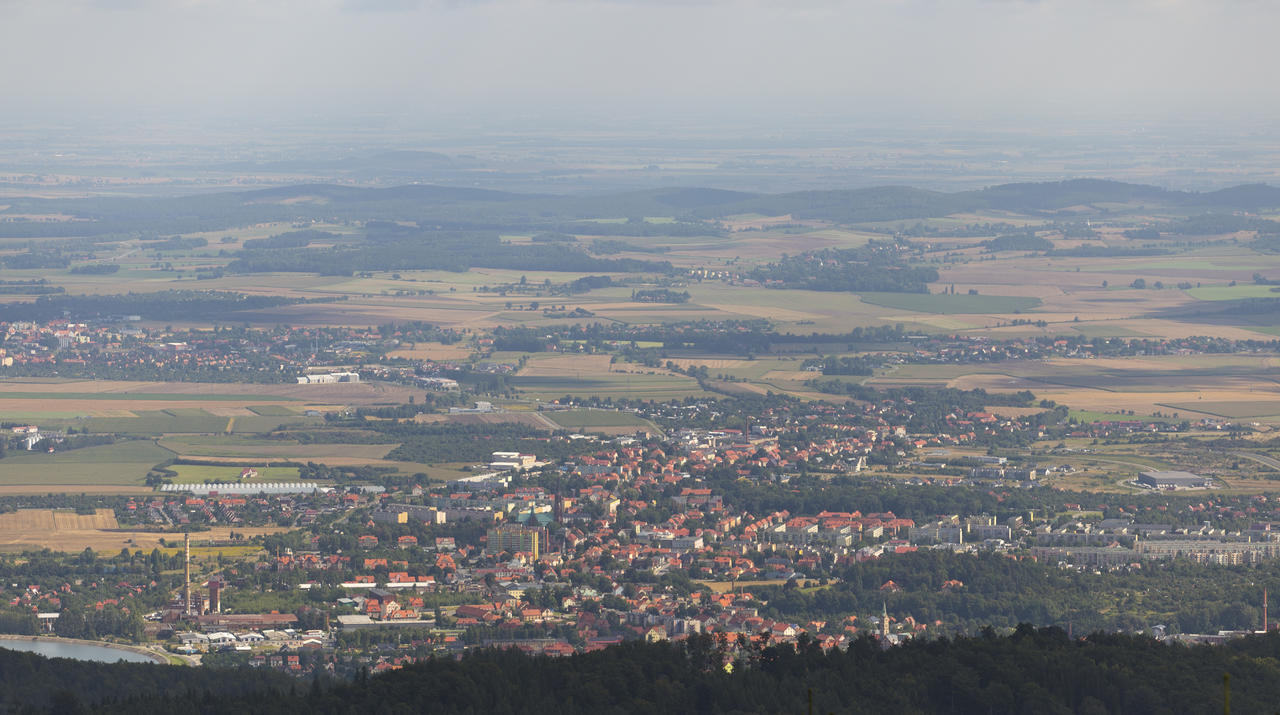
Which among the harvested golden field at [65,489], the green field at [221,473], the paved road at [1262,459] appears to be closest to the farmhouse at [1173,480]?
the paved road at [1262,459]

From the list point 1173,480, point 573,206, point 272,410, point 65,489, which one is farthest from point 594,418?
point 573,206

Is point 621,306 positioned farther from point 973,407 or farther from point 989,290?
point 973,407

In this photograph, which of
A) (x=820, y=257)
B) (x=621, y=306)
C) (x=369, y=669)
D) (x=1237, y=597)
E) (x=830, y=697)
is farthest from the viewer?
(x=820, y=257)

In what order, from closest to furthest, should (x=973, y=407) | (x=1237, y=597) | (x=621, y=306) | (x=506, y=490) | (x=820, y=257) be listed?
(x=1237, y=597), (x=506, y=490), (x=973, y=407), (x=621, y=306), (x=820, y=257)

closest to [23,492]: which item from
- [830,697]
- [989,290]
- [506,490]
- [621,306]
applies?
[506,490]

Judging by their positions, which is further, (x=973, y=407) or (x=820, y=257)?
(x=820, y=257)
